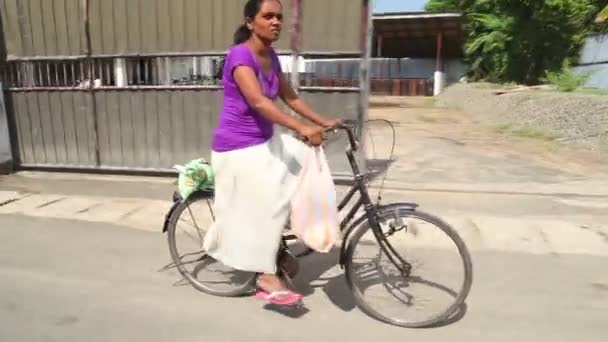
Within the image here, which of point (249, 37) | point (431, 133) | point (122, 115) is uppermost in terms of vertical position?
point (249, 37)

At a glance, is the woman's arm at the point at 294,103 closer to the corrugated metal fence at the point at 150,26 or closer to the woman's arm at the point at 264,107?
the woman's arm at the point at 264,107

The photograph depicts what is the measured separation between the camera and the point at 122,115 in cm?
632

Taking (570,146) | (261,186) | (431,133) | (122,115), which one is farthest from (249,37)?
(431,133)

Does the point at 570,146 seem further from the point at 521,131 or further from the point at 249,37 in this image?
the point at 249,37

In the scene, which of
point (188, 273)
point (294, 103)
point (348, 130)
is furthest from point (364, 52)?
point (188, 273)

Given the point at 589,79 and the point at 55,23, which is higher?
the point at 55,23

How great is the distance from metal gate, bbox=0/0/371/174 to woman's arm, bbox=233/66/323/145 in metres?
2.88

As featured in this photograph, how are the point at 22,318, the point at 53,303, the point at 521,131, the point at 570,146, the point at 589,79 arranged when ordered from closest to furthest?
the point at 22,318, the point at 53,303, the point at 570,146, the point at 521,131, the point at 589,79

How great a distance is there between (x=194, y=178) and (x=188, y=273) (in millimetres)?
710

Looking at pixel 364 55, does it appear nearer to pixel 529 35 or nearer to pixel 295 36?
pixel 295 36

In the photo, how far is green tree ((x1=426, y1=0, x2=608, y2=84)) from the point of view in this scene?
19156mm

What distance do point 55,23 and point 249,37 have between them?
444 centimetres

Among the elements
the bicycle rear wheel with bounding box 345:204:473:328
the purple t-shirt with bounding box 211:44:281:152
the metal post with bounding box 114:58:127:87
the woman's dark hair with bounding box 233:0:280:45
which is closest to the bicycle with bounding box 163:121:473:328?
the bicycle rear wheel with bounding box 345:204:473:328

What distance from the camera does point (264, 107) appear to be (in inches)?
107
